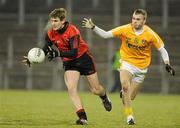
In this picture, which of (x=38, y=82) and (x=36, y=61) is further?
(x=38, y=82)

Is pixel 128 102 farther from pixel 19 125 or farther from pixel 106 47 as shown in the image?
pixel 106 47

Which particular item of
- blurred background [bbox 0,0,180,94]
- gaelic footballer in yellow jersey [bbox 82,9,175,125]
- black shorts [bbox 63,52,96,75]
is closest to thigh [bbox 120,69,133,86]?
gaelic footballer in yellow jersey [bbox 82,9,175,125]

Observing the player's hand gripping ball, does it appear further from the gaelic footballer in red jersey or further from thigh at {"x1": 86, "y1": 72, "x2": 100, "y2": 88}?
thigh at {"x1": 86, "y1": 72, "x2": 100, "y2": 88}

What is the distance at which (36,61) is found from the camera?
13.0 metres

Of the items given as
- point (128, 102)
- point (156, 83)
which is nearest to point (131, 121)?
point (128, 102)

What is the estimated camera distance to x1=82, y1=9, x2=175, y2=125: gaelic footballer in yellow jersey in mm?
13352

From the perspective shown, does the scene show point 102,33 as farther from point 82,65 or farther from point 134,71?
point 134,71

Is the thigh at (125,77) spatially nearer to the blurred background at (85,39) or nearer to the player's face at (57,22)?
the player's face at (57,22)

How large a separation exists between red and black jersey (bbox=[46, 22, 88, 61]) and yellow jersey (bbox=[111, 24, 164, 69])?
3.05 feet

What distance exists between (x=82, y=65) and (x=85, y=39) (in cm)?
2050

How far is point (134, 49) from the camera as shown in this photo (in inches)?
543

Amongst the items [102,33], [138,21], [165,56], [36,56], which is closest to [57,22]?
[36,56]

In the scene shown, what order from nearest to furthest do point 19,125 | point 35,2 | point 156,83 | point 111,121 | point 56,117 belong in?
point 19,125, point 111,121, point 56,117, point 156,83, point 35,2

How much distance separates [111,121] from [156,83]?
19.0 m
